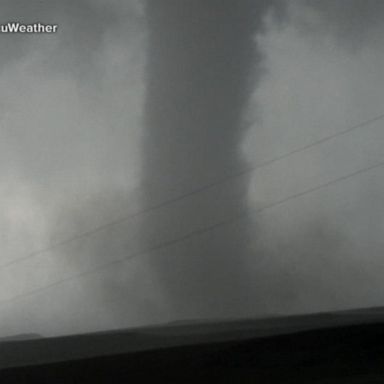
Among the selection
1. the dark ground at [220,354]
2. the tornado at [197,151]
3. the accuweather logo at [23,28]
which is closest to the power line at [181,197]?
the tornado at [197,151]

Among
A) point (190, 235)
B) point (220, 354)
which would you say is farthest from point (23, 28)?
point (220, 354)

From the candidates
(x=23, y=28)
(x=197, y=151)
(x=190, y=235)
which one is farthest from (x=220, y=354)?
(x=23, y=28)

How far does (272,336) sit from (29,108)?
71cm

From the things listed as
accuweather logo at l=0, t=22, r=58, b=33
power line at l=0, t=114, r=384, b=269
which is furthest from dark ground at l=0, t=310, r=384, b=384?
accuweather logo at l=0, t=22, r=58, b=33

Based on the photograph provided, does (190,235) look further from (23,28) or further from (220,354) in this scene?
(23,28)

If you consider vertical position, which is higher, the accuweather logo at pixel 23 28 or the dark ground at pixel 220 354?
the accuweather logo at pixel 23 28

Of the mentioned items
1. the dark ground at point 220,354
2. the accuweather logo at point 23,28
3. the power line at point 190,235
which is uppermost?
the accuweather logo at point 23,28

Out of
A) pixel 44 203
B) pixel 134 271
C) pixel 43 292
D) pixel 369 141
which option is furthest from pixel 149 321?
pixel 369 141

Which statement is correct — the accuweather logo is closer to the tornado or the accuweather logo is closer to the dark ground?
the tornado

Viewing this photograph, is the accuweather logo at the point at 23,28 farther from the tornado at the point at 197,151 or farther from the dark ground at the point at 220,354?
the dark ground at the point at 220,354

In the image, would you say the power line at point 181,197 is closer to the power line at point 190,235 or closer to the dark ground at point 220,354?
the power line at point 190,235

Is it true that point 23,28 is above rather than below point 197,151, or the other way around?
above

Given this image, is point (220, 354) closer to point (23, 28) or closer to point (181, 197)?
point (181, 197)

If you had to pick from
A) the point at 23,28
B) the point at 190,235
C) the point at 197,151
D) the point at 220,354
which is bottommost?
the point at 220,354
